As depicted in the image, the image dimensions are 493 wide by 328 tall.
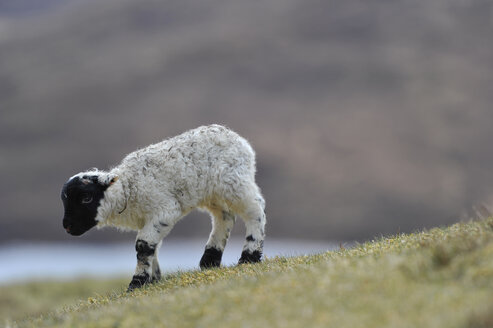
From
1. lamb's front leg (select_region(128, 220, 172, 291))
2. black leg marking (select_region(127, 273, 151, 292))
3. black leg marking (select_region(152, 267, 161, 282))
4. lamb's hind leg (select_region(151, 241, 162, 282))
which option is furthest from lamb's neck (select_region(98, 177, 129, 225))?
black leg marking (select_region(152, 267, 161, 282))

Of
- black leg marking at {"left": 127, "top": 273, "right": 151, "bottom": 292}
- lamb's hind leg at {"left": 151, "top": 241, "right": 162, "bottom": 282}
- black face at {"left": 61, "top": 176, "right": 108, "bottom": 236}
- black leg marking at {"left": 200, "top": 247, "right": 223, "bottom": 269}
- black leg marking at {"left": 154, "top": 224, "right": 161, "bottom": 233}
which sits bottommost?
black leg marking at {"left": 127, "top": 273, "right": 151, "bottom": 292}

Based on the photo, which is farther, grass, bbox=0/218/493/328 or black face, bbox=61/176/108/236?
black face, bbox=61/176/108/236

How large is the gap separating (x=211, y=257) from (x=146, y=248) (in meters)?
2.00

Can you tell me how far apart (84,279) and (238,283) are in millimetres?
23292

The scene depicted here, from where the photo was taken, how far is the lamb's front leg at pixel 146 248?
1246cm

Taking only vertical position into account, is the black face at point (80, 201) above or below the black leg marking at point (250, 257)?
above

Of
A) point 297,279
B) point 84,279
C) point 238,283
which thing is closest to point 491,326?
point 297,279

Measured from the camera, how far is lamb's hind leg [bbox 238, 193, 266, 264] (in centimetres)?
1303

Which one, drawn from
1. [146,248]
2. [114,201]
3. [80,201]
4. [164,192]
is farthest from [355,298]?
[80,201]

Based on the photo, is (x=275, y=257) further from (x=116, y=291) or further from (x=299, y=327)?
(x=299, y=327)

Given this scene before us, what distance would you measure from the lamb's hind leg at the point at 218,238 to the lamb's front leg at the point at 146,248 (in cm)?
164

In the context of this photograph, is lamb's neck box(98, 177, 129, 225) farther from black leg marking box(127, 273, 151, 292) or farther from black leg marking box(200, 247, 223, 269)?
black leg marking box(200, 247, 223, 269)

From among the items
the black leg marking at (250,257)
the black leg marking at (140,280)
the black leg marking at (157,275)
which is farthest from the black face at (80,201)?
the black leg marking at (250,257)

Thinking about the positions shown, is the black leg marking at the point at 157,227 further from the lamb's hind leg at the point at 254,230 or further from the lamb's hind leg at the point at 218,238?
the lamb's hind leg at the point at 254,230
